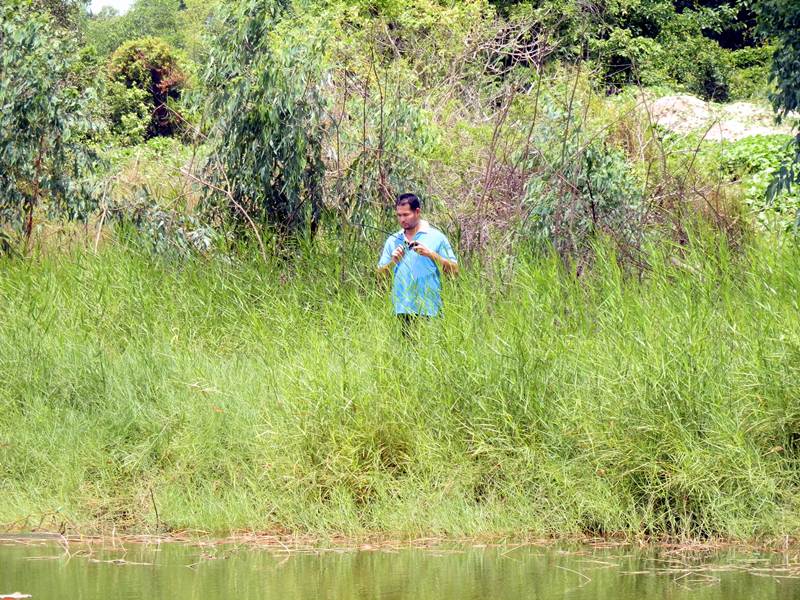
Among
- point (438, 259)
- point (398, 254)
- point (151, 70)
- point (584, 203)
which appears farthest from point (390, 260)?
point (151, 70)

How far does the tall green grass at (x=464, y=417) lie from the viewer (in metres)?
5.69

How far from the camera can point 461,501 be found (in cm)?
588

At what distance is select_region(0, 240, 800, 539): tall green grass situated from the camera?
569 centimetres

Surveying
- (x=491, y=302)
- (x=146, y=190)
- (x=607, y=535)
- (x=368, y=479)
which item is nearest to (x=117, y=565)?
(x=368, y=479)

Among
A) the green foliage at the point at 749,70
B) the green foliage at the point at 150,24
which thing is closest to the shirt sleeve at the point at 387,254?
the green foliage at the point at 749,70

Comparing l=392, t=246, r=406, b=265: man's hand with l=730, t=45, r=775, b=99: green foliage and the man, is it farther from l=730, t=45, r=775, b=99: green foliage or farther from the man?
l=730, t=45, r=775, b=99: green foliage

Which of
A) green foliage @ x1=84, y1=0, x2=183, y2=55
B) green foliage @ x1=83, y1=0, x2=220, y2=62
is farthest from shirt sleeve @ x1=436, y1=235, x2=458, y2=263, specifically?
green foliage @ x1=84, y1=0, x2=183, y2=55

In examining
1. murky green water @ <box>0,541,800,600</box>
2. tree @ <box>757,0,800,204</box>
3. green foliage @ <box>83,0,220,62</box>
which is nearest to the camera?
murky green water @ <box>0,541,800,600</box>

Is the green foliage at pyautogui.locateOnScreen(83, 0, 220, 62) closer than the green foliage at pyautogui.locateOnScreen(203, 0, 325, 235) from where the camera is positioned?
No

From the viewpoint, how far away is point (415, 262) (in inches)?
300

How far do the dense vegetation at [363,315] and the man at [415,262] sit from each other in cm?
18

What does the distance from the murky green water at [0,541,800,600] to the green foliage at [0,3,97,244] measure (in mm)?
4932

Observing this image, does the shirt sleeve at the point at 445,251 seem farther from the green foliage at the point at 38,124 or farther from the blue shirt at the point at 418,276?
the green foliage at the point at 38,124

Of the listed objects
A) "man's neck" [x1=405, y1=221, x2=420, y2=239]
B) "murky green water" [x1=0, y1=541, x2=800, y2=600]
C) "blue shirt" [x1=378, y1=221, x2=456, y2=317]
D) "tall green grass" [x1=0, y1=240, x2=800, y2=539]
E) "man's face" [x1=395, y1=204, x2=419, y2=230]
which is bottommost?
"murky green water" [x1=0, y1=541, x2=800, y2=600]
